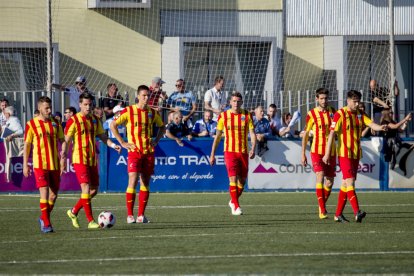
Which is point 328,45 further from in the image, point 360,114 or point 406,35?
point 360,114

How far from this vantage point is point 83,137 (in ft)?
45.0

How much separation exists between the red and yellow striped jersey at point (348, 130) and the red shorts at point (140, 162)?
100 inches

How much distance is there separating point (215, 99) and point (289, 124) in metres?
1.72

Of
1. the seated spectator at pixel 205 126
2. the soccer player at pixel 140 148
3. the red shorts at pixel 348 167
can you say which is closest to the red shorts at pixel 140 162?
the soccer player at pixel 140 148

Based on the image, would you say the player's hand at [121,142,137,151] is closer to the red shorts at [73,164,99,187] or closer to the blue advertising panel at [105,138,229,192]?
the red shorts at [73,164,99,187]

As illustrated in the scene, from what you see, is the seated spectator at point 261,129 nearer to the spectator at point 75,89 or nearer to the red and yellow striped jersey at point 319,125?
the spectator at point 75,89

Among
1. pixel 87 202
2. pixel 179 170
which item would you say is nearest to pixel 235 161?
pixel 87 202

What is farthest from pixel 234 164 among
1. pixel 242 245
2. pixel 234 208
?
pixel 242 245

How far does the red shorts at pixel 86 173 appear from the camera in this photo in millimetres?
13542

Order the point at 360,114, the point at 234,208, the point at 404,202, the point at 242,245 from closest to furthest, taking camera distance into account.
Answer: the point at 242,245
the point at 360,114
the point at 234,208
the point at 404,202

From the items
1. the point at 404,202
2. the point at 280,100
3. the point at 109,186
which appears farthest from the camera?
the point at 280,100

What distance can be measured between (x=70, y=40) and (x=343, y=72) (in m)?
7.03

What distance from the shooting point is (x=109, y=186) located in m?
21.6

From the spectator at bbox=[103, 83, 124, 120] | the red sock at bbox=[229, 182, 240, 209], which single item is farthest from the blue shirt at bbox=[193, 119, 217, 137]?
the red sock at bbox=[229, 182, 240, 209]
